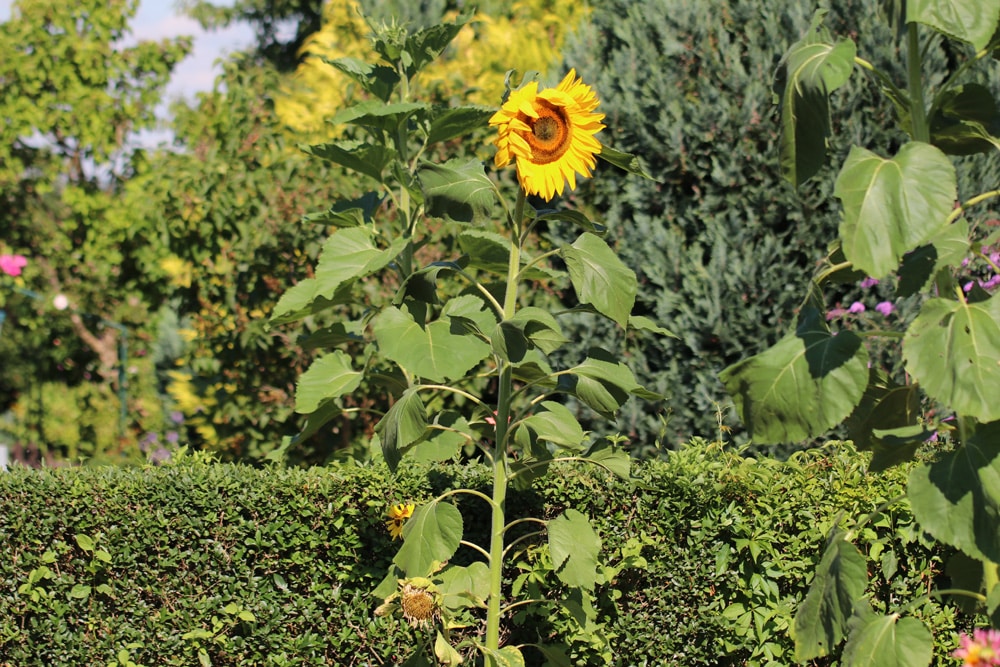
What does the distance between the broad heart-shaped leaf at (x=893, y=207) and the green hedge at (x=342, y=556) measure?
1.43 m

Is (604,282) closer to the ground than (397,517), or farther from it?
farther from it

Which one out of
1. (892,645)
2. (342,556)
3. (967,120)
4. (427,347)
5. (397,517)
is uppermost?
(967,120)

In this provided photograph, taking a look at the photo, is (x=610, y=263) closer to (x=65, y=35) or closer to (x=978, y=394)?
(x=978, y=394)

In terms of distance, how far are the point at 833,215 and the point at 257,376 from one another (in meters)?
2.99

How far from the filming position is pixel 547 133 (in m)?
2.75

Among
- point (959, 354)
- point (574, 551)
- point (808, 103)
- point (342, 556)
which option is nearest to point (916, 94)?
point (808, 103)

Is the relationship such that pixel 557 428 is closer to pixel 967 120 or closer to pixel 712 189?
pixel 967 120

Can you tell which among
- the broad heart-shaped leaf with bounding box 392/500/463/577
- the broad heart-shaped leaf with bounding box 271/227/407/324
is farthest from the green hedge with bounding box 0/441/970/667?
the broad heart-shaped leaf with bounding box 271/227/407/324

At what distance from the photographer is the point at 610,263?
271 cm

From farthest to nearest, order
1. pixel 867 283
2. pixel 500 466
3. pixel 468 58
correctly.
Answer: pixel 468 58 → pixel 867 283 → pixel 500 466

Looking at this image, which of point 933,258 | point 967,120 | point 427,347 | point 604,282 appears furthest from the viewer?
point 427,347

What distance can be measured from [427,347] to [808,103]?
122 centimetres

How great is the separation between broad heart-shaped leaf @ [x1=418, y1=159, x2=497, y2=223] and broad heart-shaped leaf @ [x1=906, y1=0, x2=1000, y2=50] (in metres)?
1.18

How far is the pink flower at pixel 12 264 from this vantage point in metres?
10.2
